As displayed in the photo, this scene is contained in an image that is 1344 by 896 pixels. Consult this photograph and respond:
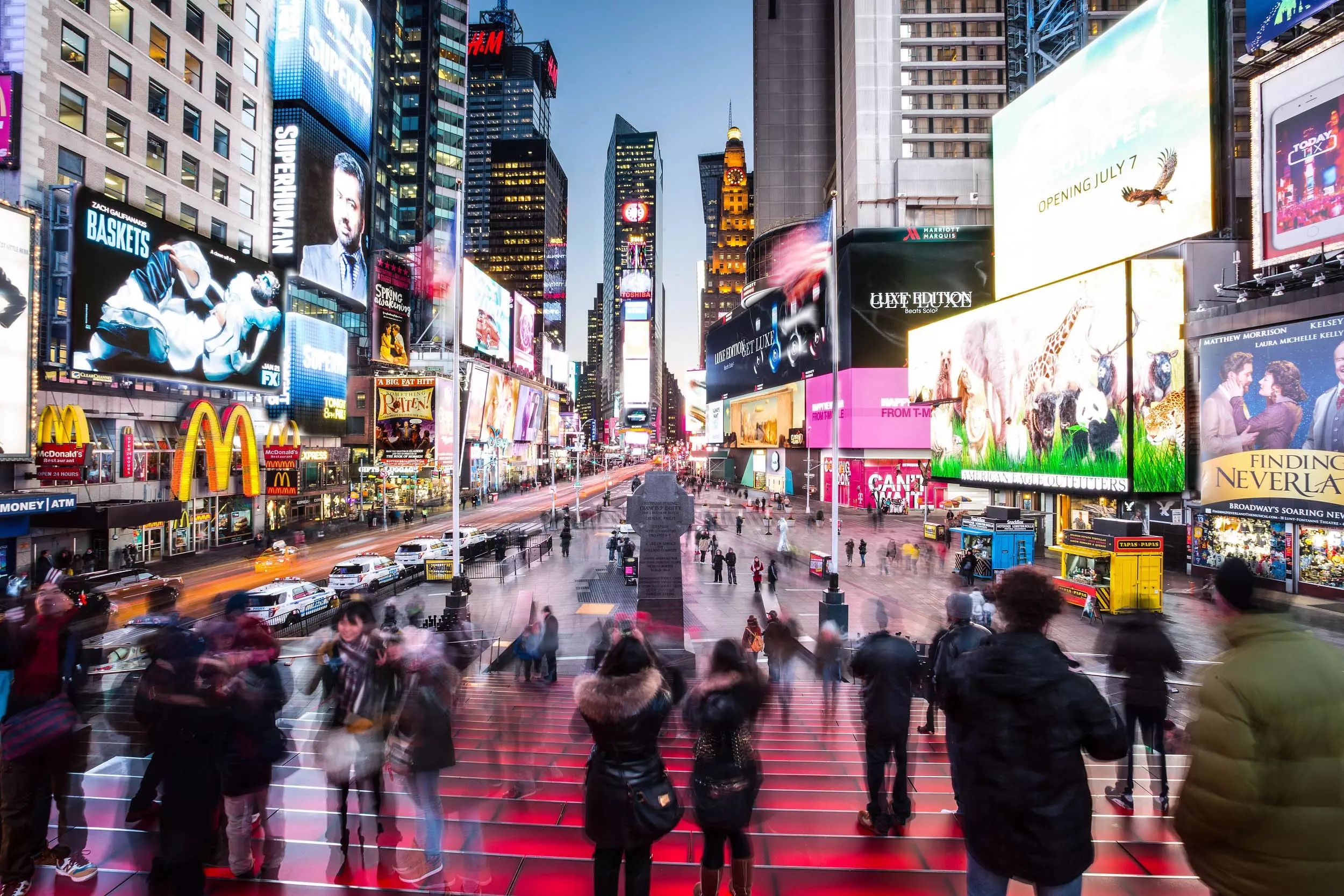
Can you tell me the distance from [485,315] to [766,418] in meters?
35.6

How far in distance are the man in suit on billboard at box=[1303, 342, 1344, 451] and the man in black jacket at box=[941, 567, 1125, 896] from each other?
24.8m

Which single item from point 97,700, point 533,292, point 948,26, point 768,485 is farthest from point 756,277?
point 533,292

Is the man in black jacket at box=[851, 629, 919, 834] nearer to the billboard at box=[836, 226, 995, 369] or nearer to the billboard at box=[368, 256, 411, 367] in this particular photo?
the billboard at box=[836, 226, 995, 369]

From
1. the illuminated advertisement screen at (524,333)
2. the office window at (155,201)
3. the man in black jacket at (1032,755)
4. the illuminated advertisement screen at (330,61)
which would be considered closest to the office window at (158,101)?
the office window at (155,201)

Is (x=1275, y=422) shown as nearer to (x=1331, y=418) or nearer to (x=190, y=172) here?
(x=1331, y=418)

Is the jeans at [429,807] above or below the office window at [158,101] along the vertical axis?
below

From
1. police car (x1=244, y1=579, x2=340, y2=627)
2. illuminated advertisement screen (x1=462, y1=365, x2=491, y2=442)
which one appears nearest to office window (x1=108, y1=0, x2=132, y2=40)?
police car (x1=244, y1=579, x2=340, y2=627)

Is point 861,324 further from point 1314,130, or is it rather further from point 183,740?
point 183,740

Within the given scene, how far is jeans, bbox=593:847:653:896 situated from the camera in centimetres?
370

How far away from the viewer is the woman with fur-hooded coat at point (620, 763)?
143 inches

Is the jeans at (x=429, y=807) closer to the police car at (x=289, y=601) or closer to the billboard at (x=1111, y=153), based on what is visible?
the police car at (x=289, y=601)

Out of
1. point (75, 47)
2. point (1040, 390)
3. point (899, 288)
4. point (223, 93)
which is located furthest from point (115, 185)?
point (899, 288)

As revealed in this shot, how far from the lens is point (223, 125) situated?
109ft

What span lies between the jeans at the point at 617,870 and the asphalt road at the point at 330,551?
54.8 ft
